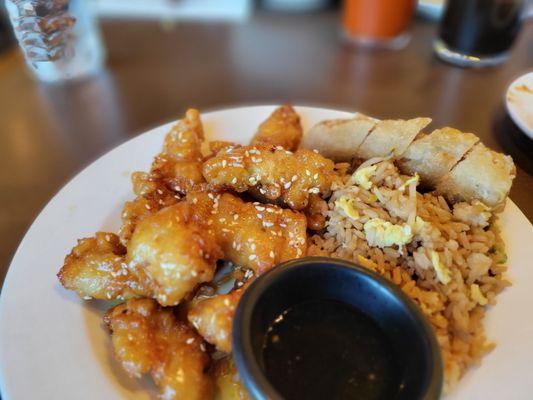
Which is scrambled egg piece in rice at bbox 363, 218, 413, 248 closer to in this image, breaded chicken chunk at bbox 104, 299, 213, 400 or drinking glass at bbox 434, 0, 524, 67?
breaded chicken chunk at bbox 104, 299, 213, 400

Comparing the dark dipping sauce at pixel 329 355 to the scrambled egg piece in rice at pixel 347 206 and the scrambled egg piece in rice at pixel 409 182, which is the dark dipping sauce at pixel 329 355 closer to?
the scrambled egg piece in rice at pixel 347 206

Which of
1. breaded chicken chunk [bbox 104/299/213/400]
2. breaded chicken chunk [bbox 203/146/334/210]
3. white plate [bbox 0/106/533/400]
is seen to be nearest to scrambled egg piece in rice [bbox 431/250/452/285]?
white plate [bbox 0/106/533/400]

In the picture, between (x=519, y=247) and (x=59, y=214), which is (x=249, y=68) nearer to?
(x=59, y=214)

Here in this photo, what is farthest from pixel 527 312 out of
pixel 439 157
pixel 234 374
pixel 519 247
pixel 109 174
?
pixel 109 174

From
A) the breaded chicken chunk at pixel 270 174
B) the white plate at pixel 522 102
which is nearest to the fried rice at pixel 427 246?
the breaded chicken chunk at pixel 270 174

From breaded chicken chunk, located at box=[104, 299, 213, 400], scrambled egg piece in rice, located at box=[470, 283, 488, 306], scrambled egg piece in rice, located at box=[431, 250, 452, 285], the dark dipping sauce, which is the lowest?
breaded chicken chunk, located at box=[104, 299, 213, 400]
